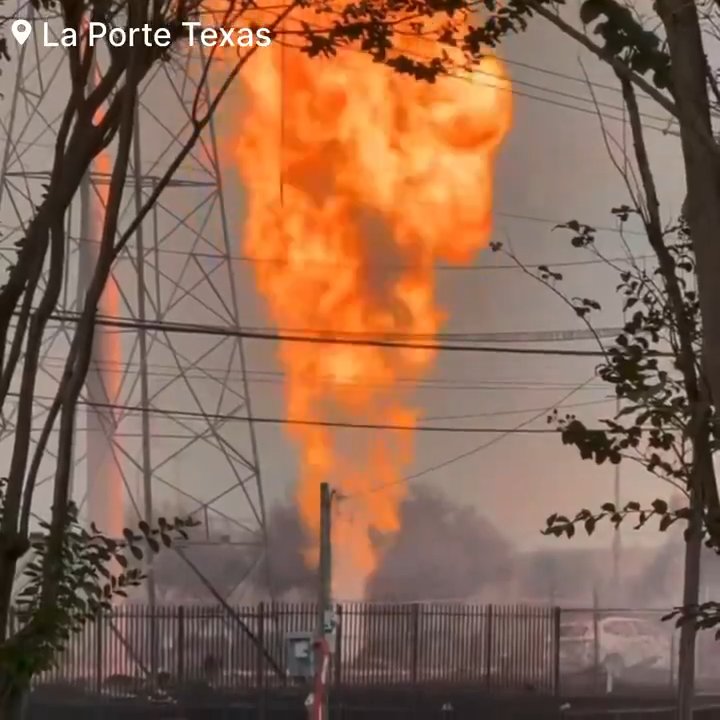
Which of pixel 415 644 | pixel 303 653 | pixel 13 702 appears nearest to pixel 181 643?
pixel 415 644

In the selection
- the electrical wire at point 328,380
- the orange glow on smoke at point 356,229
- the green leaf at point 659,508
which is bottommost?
the green leaf at point 659,508

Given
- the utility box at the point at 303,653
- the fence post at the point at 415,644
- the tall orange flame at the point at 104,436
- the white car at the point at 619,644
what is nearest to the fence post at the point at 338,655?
the fence post at the point at 415,644

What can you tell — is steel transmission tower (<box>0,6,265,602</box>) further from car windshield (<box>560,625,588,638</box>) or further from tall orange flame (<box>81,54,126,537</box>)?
car windshield (<box>560,625,588,638</box>)

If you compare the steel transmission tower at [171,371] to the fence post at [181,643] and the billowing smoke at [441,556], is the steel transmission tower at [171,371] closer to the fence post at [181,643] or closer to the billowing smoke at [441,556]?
the fence post at [181,643]

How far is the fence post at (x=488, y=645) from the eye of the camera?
13469 mm

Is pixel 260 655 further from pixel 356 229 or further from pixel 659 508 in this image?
pixel 659 508

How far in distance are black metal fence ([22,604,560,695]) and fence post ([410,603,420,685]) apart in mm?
10

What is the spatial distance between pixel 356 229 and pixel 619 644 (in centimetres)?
540

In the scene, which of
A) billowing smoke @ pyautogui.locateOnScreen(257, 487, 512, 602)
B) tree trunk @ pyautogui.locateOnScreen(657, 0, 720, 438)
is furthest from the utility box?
tree trunk @ pyautogui.locateOnScreen(657, 0, 720, 438)

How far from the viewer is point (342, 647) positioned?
13.0 metres

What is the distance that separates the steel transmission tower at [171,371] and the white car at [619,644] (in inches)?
141

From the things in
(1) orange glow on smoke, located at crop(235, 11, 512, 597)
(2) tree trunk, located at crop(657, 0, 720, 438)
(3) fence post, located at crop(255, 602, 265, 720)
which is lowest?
(3) fence post, located at crop(255, 602, 265, 720)

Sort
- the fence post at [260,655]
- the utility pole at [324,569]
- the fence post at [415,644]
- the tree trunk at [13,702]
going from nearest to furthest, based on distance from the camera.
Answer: the tree trunk at [13,702] < the utility pole at [324,569] < the fence post at [260,655] < the fence post at [415,644]

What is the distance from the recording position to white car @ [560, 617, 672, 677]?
14.1 m
